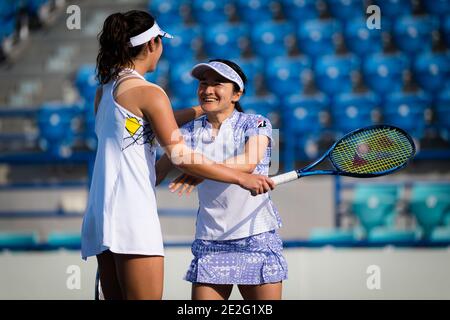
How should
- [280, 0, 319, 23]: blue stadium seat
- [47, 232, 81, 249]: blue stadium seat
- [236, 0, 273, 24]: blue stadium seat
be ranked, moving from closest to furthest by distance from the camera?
[47, 232, 81, 249]: blue stadium seat < [280, 0, 319, 23]: blue stadium seat < [236, 0, 273, 24]: blue stadium seat

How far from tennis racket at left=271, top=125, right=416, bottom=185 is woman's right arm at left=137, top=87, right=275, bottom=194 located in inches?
21.4

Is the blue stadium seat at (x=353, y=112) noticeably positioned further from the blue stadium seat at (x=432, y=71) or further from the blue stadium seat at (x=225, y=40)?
the blue stadium seat at (x=225, y=40)

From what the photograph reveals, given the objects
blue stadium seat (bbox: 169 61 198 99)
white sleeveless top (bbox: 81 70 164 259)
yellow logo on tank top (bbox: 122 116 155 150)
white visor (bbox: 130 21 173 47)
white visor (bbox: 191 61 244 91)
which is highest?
blue stadium seat (bbox: 169 61 198 99)

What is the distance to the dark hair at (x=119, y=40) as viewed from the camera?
112 inches

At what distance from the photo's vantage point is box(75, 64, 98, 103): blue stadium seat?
924 cm

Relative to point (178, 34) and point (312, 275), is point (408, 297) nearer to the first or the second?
point (312, 275)

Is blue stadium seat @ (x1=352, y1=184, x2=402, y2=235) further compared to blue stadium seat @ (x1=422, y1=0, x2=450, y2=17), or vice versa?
blue stadium seat @ (x1=422, y1=0, x2=450, y2=17)

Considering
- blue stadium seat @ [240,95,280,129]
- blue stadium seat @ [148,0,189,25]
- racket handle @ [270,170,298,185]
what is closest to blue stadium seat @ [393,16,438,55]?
blue stadium seat @ [240,95,280,129]

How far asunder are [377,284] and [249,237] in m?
2.55

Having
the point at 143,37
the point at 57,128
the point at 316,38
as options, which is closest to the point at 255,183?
the point at 143,37

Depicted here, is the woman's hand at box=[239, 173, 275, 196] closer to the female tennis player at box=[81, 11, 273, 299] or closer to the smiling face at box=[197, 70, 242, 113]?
the female tennis player at box=[81, 11, 273, 299]

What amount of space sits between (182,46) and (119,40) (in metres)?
7.08

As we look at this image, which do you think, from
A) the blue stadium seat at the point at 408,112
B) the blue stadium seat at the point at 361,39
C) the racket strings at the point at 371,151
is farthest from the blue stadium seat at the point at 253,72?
the racket strings at the point at 371,151
